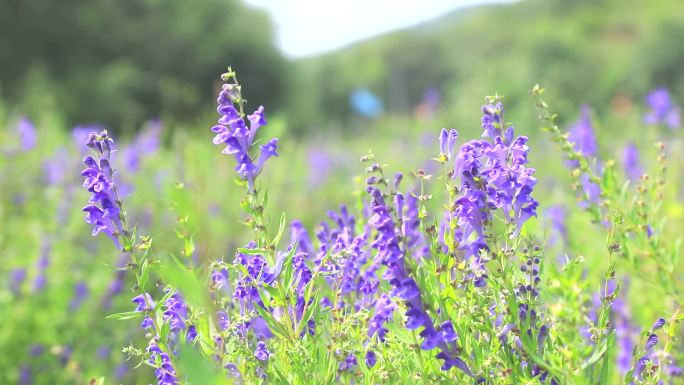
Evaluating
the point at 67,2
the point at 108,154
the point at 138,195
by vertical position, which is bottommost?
the point at 108,154

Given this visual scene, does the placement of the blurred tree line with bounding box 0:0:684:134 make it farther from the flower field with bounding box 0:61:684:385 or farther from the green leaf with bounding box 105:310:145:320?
the green leaf with bounding box 105:310:145:320

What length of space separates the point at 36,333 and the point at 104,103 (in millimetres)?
22672

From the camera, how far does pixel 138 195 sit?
7363mm

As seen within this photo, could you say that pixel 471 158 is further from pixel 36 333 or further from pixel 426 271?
pixel 36 333

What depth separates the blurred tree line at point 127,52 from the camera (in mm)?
25484

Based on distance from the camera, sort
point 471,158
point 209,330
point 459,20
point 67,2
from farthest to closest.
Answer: point 459,20 → point 67,2 → point 209,330 → point 471,158

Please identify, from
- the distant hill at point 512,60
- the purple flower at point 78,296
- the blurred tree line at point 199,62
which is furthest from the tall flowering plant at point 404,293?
the blurred tree line at point 199,62

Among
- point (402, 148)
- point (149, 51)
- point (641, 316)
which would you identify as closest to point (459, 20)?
point (149, 51)

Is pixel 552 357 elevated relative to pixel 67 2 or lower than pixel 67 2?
lower

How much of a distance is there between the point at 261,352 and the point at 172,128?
4884 mm

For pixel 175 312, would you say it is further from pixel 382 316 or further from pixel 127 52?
pixel 127 52

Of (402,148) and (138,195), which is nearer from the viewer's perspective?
(138,195)

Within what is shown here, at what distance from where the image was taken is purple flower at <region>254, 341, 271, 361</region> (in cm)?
161

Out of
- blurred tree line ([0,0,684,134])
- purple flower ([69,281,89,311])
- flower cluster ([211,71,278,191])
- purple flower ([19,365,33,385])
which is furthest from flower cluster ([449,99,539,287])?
blurred tree line ([0,0,684,134])
